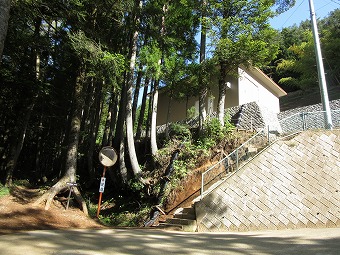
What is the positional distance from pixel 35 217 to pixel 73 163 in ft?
10.1

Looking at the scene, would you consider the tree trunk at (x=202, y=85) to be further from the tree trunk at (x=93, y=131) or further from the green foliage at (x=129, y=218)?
the tree trunk at (x=93, y=131)

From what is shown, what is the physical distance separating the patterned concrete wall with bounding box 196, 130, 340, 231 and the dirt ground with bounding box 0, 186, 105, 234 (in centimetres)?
422

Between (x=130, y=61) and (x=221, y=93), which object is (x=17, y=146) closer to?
(x=130, y=61)

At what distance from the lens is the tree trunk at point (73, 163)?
11.0 meters

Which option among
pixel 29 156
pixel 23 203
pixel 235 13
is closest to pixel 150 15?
pixel 235 13

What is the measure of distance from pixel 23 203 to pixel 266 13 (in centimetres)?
1336

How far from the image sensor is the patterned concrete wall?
9.01 m

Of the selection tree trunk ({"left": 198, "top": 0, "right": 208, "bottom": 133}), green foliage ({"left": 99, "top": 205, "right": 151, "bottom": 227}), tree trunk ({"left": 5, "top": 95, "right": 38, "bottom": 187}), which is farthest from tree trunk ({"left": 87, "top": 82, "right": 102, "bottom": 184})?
tree trunk ({"left": 198, "top": 0, "right": 208, "bottom": 133})

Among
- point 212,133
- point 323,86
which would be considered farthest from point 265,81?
point 323,86

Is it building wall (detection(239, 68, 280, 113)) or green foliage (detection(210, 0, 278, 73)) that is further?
building wall (detection(239, 68, 280, 113))

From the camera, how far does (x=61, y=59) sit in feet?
47.2

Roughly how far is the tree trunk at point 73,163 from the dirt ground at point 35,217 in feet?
1.13

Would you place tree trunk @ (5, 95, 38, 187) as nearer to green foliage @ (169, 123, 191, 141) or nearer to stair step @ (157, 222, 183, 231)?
green foliage @ (169, 123, 191, 141)

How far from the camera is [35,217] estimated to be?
30.7 ft
